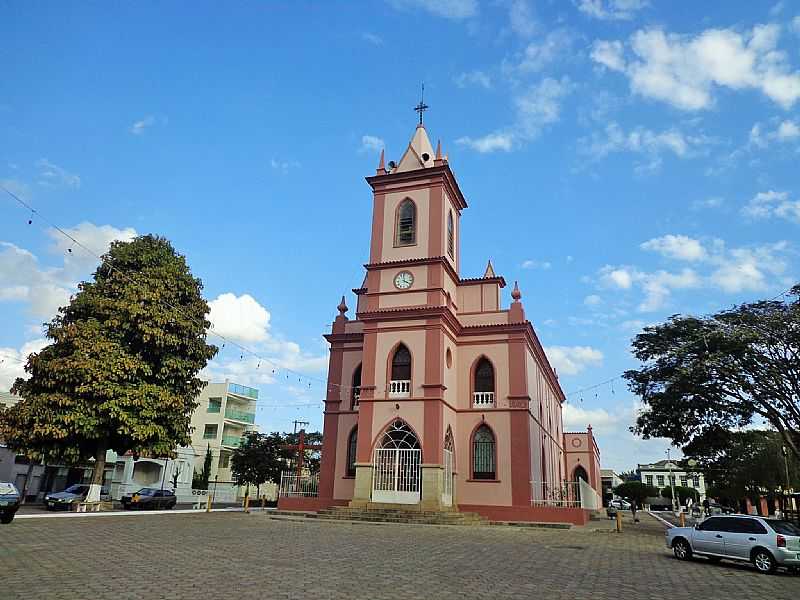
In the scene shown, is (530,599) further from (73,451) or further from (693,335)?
(73,451)

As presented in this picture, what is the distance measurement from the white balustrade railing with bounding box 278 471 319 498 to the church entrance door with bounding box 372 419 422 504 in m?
4.55

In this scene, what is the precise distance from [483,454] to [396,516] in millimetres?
5633

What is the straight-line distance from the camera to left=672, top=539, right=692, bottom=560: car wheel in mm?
14266

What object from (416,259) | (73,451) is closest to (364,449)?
(416,259)

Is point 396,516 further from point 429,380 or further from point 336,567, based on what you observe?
point 336,567

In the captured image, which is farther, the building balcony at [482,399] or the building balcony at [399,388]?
the building balcony at [482,399]

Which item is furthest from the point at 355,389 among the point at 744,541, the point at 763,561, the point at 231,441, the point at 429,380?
the point at 231,441

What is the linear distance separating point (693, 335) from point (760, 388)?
9.30 feet

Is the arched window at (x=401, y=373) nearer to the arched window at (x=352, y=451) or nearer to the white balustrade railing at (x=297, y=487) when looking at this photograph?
the arched window at (x=352, y=451)

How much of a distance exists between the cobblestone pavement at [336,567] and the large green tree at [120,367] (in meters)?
5.32

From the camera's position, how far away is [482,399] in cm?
2603

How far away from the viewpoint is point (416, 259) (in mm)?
26109

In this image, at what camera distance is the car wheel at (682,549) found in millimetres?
14266

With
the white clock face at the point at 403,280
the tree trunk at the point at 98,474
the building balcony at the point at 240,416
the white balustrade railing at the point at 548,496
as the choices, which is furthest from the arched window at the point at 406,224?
the building balcony at the point at 240,416
